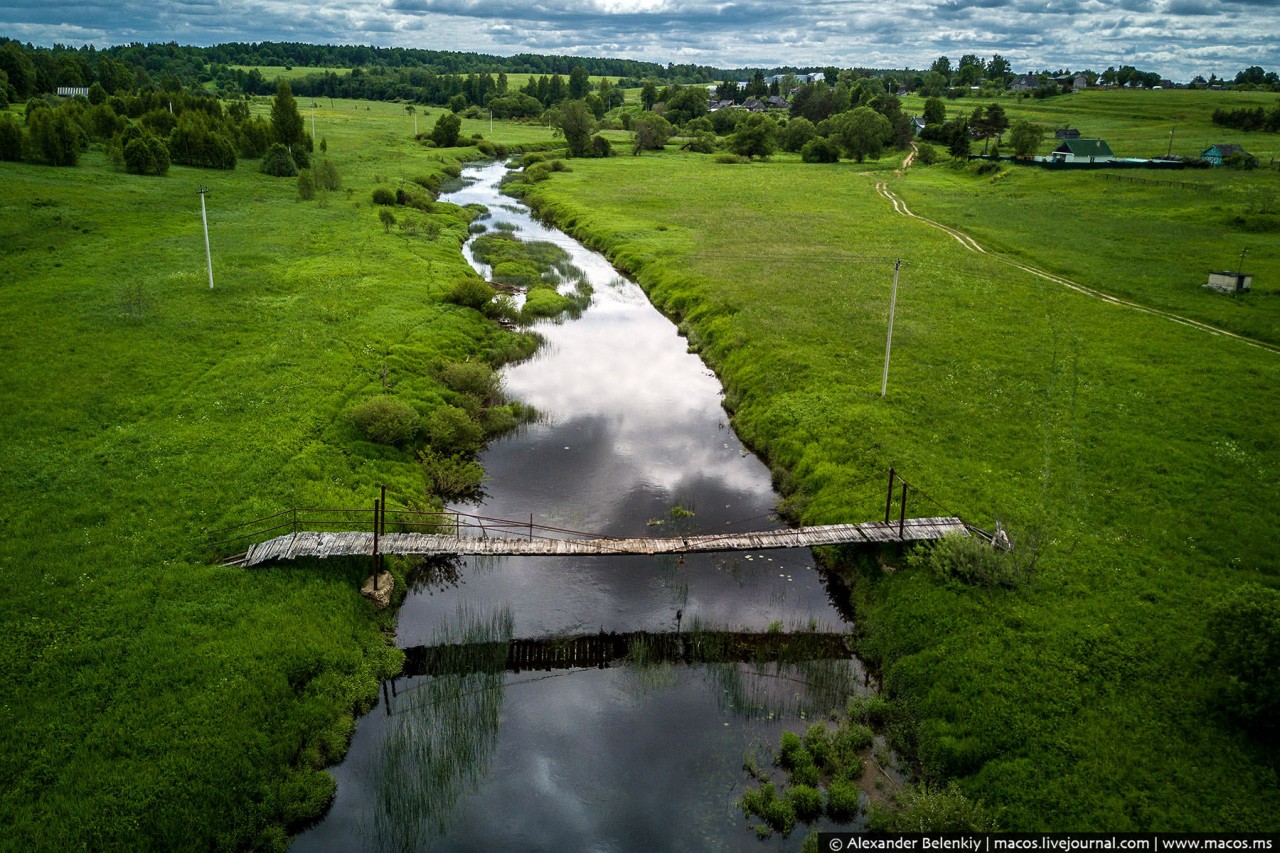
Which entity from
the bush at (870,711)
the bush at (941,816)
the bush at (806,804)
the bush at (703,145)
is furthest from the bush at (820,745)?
the bush at (703,145)

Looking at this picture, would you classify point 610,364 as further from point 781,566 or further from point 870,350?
point 781,566

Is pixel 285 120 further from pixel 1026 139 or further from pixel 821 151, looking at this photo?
pixel 1026 139

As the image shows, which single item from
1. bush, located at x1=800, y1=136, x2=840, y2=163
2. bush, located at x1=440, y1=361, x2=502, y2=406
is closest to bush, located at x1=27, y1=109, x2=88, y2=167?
bush, located at x1=440, y1=361, x2=502, y2=406

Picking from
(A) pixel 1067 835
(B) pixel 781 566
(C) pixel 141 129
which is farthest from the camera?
(C) pixel 141 129

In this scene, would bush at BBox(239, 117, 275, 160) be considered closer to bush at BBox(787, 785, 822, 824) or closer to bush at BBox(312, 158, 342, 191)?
bush at BBox(312, 158, 342, 191)

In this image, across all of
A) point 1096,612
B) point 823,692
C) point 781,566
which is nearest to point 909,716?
point 823,692

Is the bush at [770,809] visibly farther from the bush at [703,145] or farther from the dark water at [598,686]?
the bush at [703,145]
